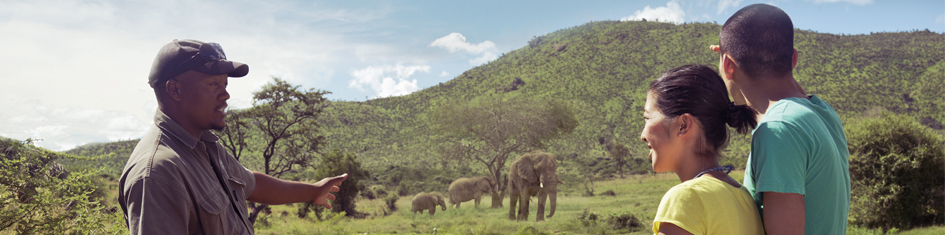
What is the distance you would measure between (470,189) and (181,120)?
745 inches

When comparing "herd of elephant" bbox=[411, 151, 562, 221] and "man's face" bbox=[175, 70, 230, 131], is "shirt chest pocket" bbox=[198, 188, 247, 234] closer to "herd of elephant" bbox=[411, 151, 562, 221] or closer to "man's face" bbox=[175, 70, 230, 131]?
"man's face" bbox=[175, 70, 230, 131]

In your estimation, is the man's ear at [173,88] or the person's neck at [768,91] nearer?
the person's neck at [768,91]

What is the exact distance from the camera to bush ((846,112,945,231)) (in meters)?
10.5

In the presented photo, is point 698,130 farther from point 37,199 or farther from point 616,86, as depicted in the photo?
point 616,86

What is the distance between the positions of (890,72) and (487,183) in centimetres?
6600

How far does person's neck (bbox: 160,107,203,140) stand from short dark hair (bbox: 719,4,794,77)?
236 cm

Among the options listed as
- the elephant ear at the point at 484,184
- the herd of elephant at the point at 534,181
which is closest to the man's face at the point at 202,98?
the herd of elephant at the point at 534,181

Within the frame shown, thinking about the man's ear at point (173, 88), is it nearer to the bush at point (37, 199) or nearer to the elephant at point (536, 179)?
the bush at point (37, 199)

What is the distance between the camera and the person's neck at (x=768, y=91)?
1.70 meters

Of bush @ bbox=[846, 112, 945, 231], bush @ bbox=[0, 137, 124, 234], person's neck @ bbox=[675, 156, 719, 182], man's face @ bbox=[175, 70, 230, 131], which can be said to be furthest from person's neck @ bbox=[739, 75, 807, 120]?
bush @ bbox=[846, 112, 945, 231]

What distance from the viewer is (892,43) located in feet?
226

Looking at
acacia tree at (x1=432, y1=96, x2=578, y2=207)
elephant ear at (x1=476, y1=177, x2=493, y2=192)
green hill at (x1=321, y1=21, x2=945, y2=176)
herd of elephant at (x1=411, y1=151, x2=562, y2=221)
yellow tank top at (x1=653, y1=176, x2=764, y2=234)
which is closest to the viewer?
yellow tank top at (x1=653, y1=176, x2=764, y2=234)

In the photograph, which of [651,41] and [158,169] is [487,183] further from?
[651,41]

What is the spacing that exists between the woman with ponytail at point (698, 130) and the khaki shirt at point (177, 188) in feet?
5.77
